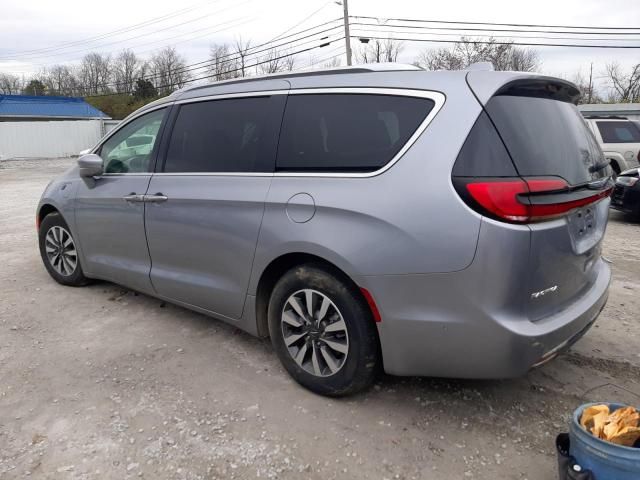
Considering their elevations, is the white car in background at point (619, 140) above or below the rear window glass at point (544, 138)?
below

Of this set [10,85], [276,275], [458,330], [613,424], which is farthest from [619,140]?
[10,85]

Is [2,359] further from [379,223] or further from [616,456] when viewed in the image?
[616,456]

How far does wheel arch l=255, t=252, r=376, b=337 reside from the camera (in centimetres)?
277

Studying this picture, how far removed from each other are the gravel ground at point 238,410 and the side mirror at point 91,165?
3.97 feet

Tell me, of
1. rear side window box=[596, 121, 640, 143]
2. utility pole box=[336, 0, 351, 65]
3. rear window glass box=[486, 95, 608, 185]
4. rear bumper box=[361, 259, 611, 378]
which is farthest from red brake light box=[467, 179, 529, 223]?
utility pole box=[336, 0, 351, 65]

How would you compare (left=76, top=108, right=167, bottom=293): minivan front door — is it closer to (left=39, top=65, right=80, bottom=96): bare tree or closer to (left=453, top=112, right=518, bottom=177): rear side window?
(left=453, top=112, right=518, bottom=177): rear side window

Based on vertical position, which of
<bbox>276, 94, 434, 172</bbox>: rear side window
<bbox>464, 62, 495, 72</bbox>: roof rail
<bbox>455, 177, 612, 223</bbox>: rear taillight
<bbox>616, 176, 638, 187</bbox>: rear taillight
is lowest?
<bbox>616, 176, 638, 187</bbox>: rear taillight

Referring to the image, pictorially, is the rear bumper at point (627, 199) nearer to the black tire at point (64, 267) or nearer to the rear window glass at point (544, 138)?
the rear window glass at point (544, 138)

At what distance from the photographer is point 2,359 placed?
3.54 metres

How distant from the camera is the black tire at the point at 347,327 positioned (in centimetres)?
271

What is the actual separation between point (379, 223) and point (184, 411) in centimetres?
152

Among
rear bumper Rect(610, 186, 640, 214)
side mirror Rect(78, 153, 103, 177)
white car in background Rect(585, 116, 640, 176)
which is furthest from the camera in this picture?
white car in background Rect(585, 116, 640, 176)

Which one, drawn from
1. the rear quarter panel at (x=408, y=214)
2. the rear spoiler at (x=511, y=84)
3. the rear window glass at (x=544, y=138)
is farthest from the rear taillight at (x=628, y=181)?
the rear quarter panel at (x=408, y=214)

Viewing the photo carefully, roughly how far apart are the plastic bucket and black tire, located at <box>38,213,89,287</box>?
4.26 meters
